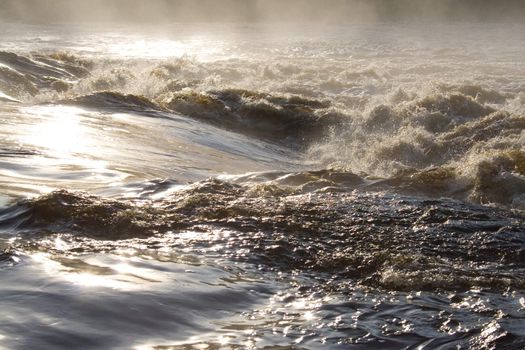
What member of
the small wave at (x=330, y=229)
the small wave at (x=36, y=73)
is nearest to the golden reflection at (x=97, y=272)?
the small wave at (x=330, y=229)

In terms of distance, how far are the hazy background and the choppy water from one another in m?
22.8

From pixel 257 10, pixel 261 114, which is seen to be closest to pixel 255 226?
pixel 261 114

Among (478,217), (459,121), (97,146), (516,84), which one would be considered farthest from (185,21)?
(478,217)

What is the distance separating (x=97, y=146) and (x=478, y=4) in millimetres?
32034

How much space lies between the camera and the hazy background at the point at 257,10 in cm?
3238

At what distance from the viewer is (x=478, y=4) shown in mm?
35094

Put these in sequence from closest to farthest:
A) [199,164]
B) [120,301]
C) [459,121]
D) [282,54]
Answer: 1. [120,301]
2. [199,164]
3. [459,121]
4. [282,54]

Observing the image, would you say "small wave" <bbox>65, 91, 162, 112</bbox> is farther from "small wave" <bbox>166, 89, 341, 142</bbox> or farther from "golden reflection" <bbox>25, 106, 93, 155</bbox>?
"small wave" <bbox>166, 89, 341, 142</bbox>

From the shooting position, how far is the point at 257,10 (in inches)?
1473

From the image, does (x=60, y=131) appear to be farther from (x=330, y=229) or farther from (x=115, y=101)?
(x=330, y=229)

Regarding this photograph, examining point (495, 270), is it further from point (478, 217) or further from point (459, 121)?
point (459, 121)

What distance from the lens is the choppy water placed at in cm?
260

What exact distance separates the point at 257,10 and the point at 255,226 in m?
34.6

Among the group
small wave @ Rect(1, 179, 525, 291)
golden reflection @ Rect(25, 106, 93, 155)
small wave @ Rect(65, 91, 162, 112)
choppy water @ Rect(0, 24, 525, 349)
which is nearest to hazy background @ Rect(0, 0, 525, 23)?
small wave @ Rect(65, 91, 162, 112)
